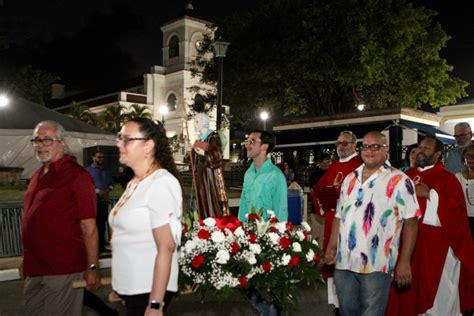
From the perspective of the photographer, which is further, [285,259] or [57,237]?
[285,259]

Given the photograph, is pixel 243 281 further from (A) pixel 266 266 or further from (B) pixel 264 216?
(B) pixel 264 216

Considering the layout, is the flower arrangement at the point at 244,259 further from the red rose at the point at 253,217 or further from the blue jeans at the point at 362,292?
the blue jeans at the point at 362,292

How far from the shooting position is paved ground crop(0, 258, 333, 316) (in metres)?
5.19

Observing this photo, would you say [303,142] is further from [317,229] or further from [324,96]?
[317,229]

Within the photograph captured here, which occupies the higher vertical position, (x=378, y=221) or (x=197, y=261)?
(x=378, y=221)

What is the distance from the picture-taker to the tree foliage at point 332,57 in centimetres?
2595

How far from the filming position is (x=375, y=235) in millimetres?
3877

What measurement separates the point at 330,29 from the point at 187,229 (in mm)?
23641

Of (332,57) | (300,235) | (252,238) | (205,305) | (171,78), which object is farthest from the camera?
(171,78)

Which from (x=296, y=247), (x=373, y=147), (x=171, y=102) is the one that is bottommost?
(x=296, y=247)

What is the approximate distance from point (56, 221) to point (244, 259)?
140cm

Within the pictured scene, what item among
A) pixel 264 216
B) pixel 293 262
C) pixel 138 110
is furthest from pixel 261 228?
pixel 138 110

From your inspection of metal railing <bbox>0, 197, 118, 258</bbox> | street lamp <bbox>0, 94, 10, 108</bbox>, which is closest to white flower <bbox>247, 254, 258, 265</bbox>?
metal railing <bbox>0, 197, 118, 258</bbox>

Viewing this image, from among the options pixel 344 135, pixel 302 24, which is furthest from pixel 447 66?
pixel 344 135
